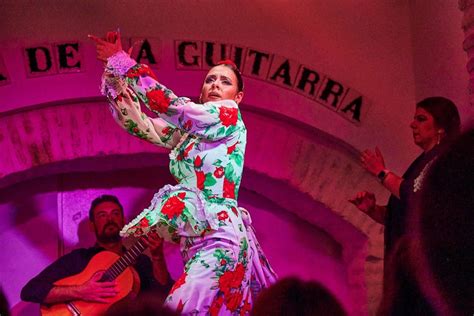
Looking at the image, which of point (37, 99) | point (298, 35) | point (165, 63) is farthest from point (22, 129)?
point (298, 35)

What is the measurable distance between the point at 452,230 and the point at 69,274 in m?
2.88

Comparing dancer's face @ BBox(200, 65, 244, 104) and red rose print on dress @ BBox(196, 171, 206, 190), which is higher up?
dancer's face @ BBox(200, 65, 244, 104)

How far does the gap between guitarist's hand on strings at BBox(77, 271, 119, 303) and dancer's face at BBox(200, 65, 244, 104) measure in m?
0.95

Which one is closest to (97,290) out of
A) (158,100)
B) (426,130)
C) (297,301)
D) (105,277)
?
(105,277)

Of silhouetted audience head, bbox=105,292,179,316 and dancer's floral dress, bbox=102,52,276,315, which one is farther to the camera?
dancer's floral dress, bbox=102,52,276,315

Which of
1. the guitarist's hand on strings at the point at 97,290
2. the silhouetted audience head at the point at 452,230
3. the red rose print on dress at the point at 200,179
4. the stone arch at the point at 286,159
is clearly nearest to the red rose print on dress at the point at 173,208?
the red rose print on dress at the point at 200,179

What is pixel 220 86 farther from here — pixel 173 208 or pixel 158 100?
pixel 173 208

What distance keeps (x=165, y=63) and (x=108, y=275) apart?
107cm

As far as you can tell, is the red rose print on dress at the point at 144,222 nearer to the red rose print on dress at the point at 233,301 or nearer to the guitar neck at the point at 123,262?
the red rose print on dress at the point at 233,301

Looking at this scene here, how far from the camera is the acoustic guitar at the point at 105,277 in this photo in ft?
10.6

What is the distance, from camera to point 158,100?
246cm

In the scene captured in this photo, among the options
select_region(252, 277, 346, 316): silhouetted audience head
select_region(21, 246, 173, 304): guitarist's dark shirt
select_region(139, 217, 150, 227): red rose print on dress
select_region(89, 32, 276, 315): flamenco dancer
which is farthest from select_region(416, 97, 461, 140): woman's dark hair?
select_region(252, 277, 346, 316): silhouetted audience head

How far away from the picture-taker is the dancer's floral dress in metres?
2.34

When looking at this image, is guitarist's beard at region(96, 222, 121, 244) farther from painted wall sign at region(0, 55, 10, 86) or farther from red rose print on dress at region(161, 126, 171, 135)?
red rose print on dress at region(161, 126, 171, 135)
